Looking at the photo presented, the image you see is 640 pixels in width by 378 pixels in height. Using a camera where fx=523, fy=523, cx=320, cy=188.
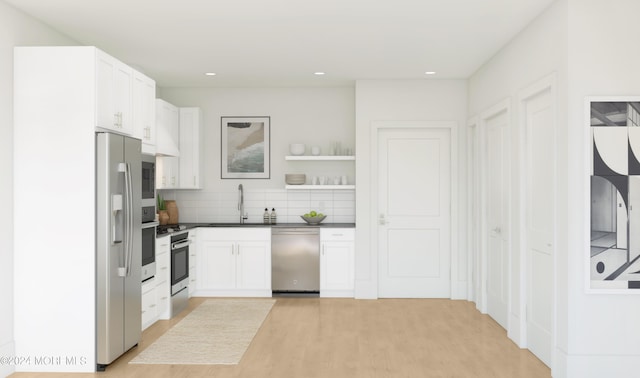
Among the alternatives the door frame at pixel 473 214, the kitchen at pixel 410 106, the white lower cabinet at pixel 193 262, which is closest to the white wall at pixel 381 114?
the kitchen at pixel 410 106

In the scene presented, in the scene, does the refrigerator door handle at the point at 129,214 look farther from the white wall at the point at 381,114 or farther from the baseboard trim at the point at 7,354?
the white wall at the point at 381,114

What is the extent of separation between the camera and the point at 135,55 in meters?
5.59

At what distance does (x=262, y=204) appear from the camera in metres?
7.37

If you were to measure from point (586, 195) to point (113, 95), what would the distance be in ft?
12.1

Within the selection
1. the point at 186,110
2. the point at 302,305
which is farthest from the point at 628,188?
the point at 186,110

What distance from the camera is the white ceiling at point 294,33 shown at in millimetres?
4102

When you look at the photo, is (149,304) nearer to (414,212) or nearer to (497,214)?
(414,212)

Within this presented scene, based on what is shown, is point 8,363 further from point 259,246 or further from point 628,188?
point 628,188

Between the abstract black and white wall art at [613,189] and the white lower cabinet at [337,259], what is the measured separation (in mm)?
3428

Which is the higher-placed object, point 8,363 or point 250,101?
point 250,101

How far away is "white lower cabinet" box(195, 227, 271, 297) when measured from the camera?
22.2 ft

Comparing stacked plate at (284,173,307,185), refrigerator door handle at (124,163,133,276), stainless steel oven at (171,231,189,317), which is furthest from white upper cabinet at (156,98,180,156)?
refrigerator door handle at (124,163,133,276)

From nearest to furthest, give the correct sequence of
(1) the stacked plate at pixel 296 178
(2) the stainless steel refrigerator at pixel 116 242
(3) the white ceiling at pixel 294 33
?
1. (2) the stainless steel refrigerator at pixel 116 242
2. (3) the white ceiling at pixel 294 33
3. (1) the stacked plate at pixel 296 178

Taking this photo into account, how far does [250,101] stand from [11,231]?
13.2 ft
